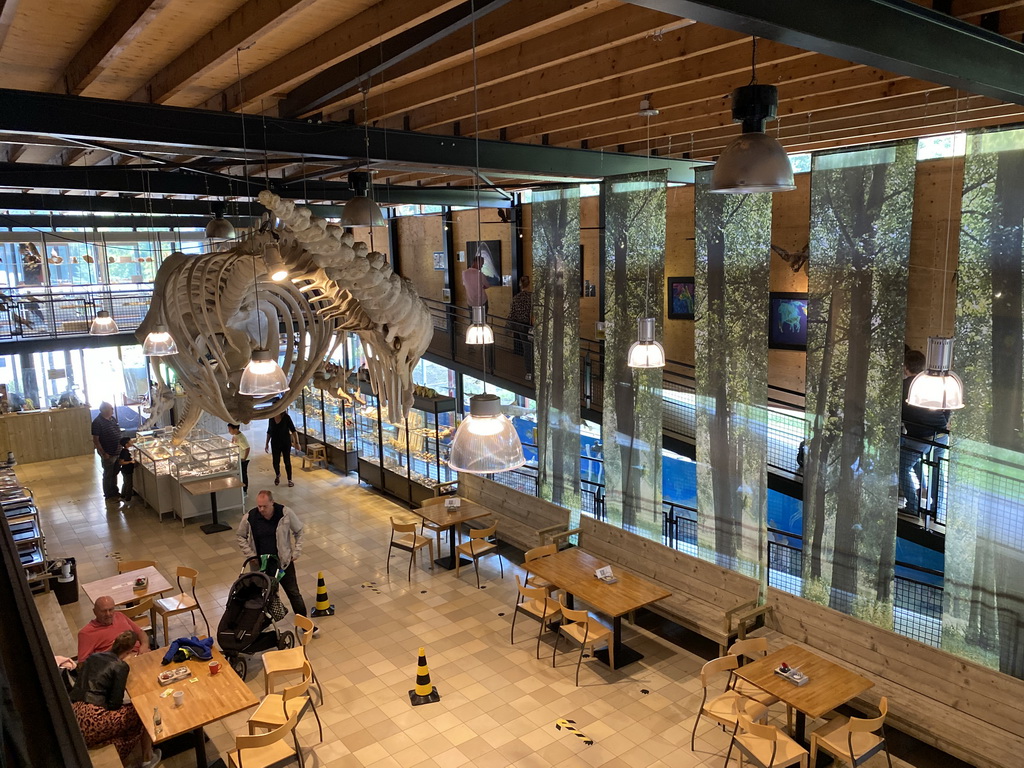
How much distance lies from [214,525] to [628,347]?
7353 millimetres

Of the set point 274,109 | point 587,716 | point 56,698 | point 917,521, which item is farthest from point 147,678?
point 917,521

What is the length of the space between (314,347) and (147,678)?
10.2 ft

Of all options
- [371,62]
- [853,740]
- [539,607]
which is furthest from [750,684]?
[371,62]

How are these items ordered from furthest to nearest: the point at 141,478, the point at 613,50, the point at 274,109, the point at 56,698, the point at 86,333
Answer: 1. the point at 86,333
2. the point at 141,478
3. the point at 274,109
4. the point at 613,50
5. the point at 56,698

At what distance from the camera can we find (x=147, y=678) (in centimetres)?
612

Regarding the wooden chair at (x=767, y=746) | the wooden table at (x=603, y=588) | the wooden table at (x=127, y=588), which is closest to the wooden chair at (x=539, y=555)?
the wooden table at (x=603, y=588)

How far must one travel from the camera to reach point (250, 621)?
24.3 feet

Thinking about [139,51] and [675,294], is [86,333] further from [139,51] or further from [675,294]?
[139,51]

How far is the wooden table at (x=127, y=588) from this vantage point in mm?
7719

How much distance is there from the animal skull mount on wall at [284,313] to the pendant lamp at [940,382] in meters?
4.19

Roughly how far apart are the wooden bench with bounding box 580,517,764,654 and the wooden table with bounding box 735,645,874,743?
833 millimetres

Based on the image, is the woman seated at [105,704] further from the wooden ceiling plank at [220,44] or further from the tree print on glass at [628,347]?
the tree print on glass at [628,347]

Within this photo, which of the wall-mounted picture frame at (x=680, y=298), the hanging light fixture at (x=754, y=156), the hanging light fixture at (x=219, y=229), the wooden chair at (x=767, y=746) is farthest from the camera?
the wall-mounted picture frame at (x=680, y=298)

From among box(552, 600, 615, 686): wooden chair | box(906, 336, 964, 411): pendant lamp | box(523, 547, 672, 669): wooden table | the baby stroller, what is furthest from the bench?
the baby stroller
